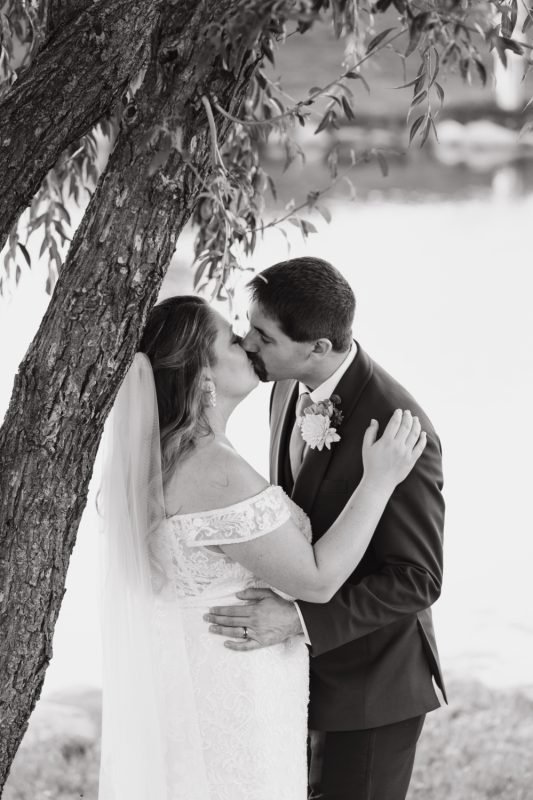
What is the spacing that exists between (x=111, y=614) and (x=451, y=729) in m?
2.88

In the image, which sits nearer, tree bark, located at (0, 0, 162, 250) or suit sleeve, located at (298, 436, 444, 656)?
tree bark, located at (0, 0, 162, 250)

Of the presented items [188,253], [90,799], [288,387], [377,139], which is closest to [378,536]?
[288,387]

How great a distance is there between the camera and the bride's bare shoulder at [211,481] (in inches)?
83.9

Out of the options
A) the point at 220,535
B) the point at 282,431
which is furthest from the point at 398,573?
the point at 282,431

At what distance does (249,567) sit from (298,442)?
0.58 metres

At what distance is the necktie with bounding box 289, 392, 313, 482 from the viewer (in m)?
2.60

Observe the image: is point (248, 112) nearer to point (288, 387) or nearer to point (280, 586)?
point (288, 387)

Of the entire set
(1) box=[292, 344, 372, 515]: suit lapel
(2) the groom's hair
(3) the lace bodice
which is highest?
(2) the groom's hair

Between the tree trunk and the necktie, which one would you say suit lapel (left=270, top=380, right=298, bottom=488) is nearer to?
the necktie

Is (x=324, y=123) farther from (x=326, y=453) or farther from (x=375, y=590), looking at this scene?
(x=375, y=590)

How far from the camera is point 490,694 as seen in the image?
502cm

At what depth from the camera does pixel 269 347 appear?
2.41m

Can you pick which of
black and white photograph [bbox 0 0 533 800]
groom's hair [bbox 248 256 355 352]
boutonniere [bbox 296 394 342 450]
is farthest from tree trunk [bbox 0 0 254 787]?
boutonniere [bbox 296 394 342 450]

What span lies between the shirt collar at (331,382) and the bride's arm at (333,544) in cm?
32
